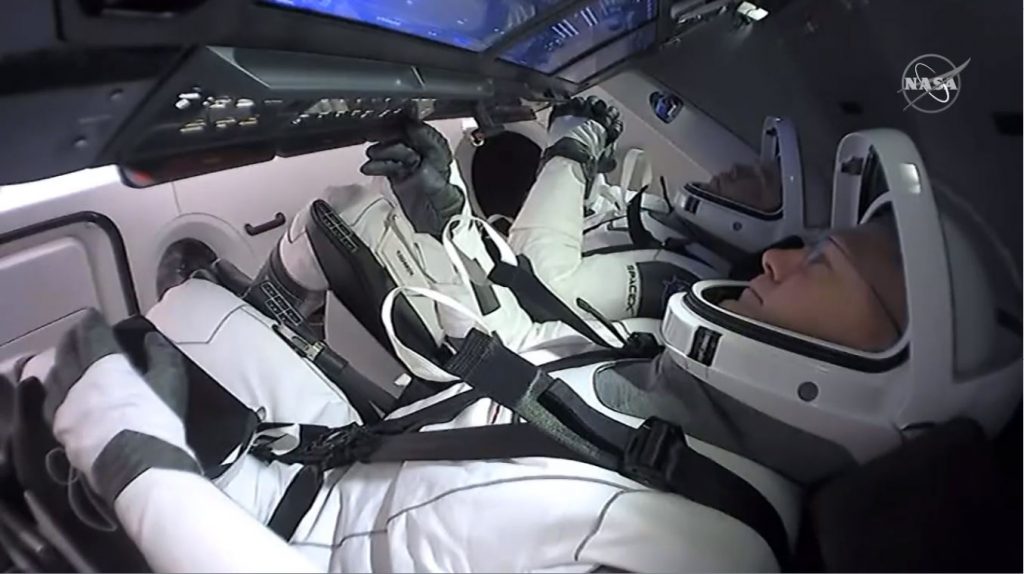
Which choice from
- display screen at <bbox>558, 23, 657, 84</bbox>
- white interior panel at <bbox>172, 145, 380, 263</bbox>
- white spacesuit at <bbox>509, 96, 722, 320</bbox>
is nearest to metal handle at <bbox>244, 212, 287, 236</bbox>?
white interior panel at <bbox>172, 145, 380, 263</bbox>

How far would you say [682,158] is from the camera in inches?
81.0

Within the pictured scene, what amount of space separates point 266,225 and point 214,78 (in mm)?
1247

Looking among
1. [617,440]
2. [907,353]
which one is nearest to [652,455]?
[617,440]

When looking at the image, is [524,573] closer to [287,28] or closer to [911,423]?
[911,423]

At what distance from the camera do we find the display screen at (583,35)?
1308 mm

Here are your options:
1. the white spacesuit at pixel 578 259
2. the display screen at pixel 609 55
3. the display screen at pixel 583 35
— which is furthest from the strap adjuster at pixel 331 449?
the display screen at pixel 609 55

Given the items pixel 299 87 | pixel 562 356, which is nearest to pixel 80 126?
pixel 299 87

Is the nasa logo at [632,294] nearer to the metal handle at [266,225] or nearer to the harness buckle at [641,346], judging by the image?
the harness buckle at [641,346]

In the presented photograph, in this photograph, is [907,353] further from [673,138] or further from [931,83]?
[673,138]

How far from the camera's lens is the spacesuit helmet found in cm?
81

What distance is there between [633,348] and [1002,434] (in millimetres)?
424

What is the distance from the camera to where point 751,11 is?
60.7 inches

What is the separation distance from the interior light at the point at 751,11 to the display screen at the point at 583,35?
6.2 inches

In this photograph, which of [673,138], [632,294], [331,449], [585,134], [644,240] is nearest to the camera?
[331,449]
